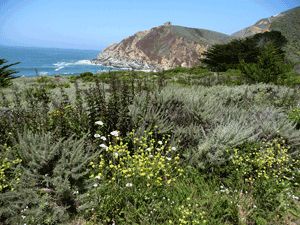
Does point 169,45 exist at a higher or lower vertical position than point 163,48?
higher

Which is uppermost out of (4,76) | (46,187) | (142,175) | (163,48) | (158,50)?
(163,48)

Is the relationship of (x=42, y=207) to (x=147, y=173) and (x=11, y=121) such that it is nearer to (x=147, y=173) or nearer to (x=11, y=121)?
(x=147, y=173)

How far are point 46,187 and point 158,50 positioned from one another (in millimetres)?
79533

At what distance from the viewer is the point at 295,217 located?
1.98m

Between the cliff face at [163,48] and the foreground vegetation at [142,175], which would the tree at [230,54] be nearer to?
the foreground vegetation at [142,175]

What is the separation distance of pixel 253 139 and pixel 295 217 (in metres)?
1.22

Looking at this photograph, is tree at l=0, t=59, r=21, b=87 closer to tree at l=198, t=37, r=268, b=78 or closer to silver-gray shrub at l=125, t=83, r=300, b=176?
silver-gray shrub at l=125, t=83, r=300, b=176

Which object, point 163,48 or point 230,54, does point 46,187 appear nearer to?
point 230,54

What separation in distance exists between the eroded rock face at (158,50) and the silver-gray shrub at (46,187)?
6355cm

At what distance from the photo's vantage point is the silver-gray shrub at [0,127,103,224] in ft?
5.74

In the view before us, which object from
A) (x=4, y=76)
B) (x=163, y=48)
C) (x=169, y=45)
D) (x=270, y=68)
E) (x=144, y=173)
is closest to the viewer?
(x=144, y=173)

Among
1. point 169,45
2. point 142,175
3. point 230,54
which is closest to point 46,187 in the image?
point 142,175

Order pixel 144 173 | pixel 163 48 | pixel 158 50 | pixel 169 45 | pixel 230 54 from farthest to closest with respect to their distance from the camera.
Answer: pixel 158 50 < pixel 163 48 < pixel 169 45 < pixel 230 54 < pixel 144 173

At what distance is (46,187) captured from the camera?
6.74ft
